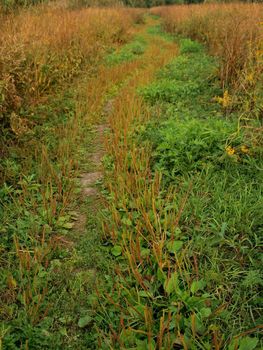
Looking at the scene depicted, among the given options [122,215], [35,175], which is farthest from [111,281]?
[35,175]

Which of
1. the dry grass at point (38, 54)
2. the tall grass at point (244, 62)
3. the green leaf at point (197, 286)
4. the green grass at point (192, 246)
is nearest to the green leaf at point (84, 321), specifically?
the green grass at point (192, 246)

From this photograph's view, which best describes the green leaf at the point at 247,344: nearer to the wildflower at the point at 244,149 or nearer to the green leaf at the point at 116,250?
the green leaf at the point at 116,250

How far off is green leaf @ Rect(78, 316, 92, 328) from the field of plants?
0.06 feet

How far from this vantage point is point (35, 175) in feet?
10.5

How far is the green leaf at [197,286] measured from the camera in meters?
1.83

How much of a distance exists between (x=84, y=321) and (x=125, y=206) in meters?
1.10

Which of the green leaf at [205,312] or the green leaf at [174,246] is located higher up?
the green leaf at [174,246]

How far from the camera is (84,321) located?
6.10 feet

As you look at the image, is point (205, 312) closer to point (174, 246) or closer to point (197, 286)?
point (197, 286)

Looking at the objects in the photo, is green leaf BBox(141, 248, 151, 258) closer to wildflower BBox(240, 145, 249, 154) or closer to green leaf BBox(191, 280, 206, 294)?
green leaf BBox(191, 280, 206, 294)

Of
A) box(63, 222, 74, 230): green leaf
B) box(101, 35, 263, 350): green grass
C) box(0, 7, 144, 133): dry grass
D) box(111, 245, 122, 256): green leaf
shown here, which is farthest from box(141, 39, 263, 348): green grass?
box(0, 7, 144, 133): dry grass

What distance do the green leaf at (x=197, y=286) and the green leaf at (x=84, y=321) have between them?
2.14 ft

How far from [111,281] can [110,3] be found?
1735cm

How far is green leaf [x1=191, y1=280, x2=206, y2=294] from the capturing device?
1835 mm
